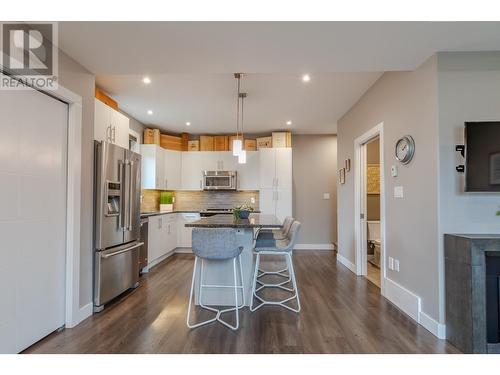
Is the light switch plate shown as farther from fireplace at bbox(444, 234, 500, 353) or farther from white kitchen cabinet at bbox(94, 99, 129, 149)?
white kitchen cabinet at bbox(94, 99, 129, 149)

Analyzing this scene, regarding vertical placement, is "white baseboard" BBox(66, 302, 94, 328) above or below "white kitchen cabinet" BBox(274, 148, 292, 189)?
below

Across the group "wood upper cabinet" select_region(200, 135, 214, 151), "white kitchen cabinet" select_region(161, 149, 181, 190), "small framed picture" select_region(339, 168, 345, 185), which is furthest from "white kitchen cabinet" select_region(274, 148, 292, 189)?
"white kitchen cabinet" select_region(161, 149, 181, 190)

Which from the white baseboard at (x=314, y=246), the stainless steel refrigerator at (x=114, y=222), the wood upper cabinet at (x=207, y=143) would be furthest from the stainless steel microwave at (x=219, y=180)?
the stainless steel refrigerator at (x=114, y=222)

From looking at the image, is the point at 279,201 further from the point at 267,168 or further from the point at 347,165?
the point at 347,165

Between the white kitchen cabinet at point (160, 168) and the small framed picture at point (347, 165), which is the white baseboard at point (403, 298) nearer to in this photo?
the small framed picture at point (347, 165)

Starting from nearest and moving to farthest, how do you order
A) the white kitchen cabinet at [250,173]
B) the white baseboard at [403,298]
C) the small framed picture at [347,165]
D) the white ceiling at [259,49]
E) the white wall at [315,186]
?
the white ceiling at [259,49], the white baseboard at [403,298], the small framed picture at [347,165], the white kitchen cabinet at [250,173], the white wall at [315,186]

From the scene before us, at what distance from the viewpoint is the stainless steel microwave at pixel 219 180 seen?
6170 mm

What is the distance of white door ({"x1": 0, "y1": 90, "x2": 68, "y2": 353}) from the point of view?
78.8 inches

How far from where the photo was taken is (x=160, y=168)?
574cm

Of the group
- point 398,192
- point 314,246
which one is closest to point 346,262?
point 314,246

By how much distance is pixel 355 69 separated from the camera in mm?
2840

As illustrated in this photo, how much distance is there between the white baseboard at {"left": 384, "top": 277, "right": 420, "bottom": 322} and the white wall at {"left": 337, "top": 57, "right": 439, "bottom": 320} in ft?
0.18

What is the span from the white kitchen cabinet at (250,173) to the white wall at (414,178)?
2881 mm
